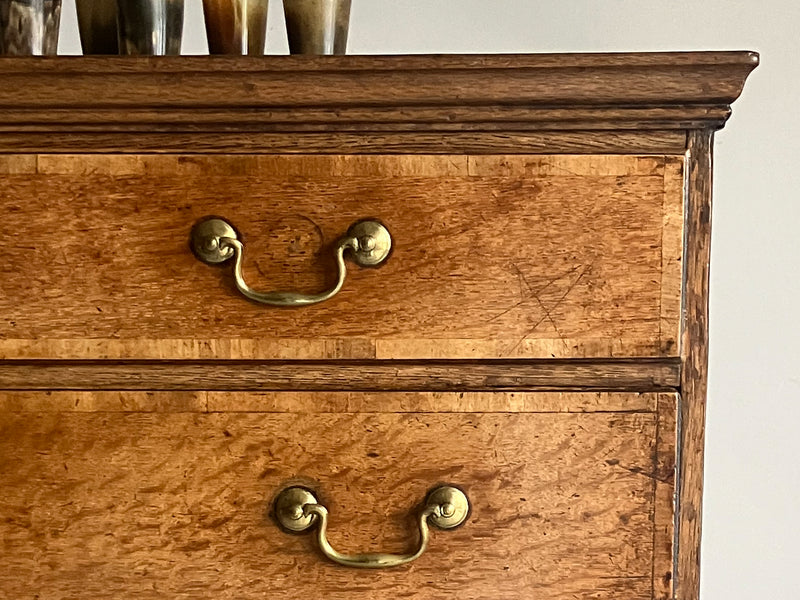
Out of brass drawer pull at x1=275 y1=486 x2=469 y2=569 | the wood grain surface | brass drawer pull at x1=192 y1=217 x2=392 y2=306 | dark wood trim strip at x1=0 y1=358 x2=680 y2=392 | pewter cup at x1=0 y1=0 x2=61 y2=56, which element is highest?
pewter cup at x1=0 y1=0 x2=61 y2=56

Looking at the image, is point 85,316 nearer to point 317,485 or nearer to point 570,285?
point 317,485

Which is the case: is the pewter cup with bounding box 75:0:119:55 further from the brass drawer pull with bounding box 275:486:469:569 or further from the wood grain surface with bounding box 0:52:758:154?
the brass drawer pull with bounding box 275:486:469:569

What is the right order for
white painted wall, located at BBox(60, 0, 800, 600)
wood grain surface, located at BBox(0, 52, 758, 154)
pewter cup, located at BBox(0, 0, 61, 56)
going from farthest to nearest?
white painted wall, located at BBox(60, 0, 800, 600) → pewter cup, located at BBox(0, 0, 61, 56) → wood grain surface, located at BBox(0, 52, 758, 154)

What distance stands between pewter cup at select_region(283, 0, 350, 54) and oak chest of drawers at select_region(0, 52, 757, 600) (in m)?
0.19

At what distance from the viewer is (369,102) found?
579mm

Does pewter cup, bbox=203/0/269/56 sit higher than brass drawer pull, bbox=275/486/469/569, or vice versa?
pewter cup, bbox=203/0/269/56

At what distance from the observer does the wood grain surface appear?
22.2 inches

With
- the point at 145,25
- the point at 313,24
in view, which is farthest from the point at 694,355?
the point at 145,25

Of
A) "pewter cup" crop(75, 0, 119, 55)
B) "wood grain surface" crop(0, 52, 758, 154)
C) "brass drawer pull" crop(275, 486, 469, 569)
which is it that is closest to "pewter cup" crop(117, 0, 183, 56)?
"pewter cup" crop(75, 0, 119, 55)

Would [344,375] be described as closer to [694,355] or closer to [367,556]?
[367,556]

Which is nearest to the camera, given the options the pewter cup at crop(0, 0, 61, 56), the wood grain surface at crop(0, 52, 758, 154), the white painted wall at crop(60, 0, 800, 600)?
the wood grain surface at crop(0, 52, 758, 154)

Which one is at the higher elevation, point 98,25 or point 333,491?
point 98,25

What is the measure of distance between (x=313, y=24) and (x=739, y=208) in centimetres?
69

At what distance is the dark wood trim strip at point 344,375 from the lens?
0.61m
